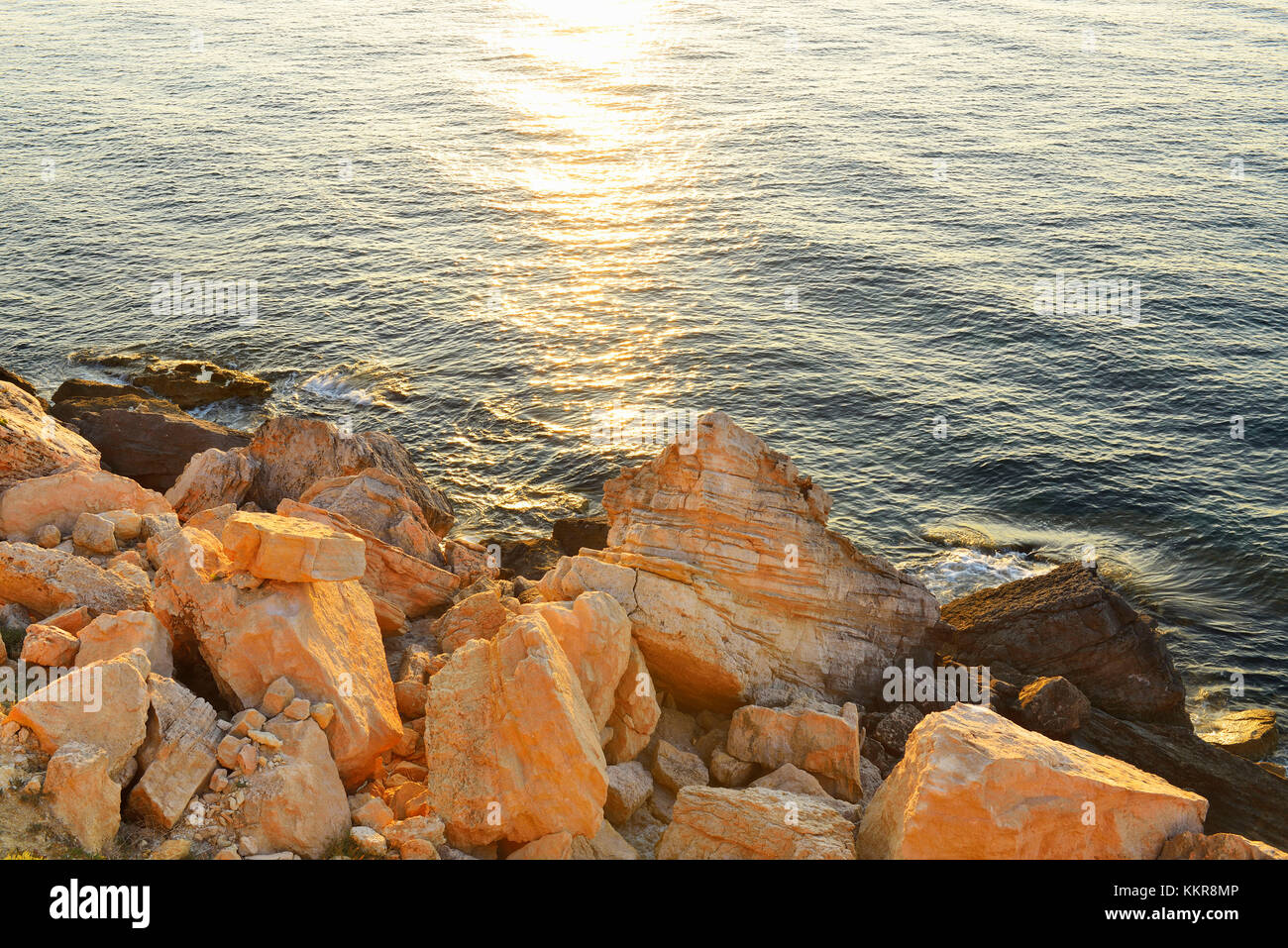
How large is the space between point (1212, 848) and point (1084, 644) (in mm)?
12775

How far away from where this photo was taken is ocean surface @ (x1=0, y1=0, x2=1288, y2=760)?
35.6 m

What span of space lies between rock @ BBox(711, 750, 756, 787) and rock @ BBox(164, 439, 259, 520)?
46.9 feet

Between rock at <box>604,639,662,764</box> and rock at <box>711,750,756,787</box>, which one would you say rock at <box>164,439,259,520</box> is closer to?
rock at <box>604,639,662,764</box>

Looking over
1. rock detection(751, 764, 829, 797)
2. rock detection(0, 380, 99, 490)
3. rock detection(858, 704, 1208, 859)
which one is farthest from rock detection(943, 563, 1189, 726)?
rock detection(0, 380, 99, 490)

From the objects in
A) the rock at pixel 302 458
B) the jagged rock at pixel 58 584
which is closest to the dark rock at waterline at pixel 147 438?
the rock at pixel 302 458

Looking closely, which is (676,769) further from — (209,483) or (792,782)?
(209,483)

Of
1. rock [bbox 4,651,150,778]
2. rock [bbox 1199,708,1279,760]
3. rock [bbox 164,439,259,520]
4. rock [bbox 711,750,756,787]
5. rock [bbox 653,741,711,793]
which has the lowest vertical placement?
rock [bbox 1199,708,1279,760]

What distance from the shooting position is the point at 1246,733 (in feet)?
81.5

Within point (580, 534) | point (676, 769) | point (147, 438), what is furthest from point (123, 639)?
point (147, 438)

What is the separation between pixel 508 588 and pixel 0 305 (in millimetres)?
43301

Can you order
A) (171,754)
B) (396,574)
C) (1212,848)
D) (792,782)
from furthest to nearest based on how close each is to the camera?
(396,574) → (792,782) → (171,754) → (1212,848)

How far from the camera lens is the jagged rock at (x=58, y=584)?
645 inches

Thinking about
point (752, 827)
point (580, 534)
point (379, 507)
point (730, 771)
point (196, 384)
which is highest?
point (752, 827)

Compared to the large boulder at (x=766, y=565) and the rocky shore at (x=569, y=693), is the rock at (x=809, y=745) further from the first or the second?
the large boulder at (x=766, y=565)
